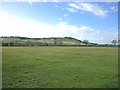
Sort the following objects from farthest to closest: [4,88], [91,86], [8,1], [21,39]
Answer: [21,39]
[8,1]
[91,86]
[4,88]

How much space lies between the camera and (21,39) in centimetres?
4872

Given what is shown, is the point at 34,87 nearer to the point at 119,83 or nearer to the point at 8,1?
the point at 119,83

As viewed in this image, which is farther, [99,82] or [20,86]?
[99,82]

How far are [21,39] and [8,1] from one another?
156 feet

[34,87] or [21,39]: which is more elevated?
[21,39]

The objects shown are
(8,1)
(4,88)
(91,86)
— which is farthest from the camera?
(8,1)

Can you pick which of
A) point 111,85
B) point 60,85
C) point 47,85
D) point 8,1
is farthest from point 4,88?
point 8,1

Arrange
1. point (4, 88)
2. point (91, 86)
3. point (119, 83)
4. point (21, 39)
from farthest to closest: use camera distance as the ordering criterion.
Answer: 1. point (21, 39)
2. point (119, 83)
3. point (91, 86)
4. point (4, 88)

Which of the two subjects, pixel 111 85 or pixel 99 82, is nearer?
pixel 111 85

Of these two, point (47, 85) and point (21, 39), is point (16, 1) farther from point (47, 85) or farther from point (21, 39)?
point (21, 39)

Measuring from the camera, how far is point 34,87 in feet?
9.66

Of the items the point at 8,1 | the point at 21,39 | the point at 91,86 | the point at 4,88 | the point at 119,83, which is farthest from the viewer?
the point at 21,39

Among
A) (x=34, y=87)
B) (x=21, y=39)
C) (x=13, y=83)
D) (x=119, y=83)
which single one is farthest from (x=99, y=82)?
(x=21, y=39)

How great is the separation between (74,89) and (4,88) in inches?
78.2
